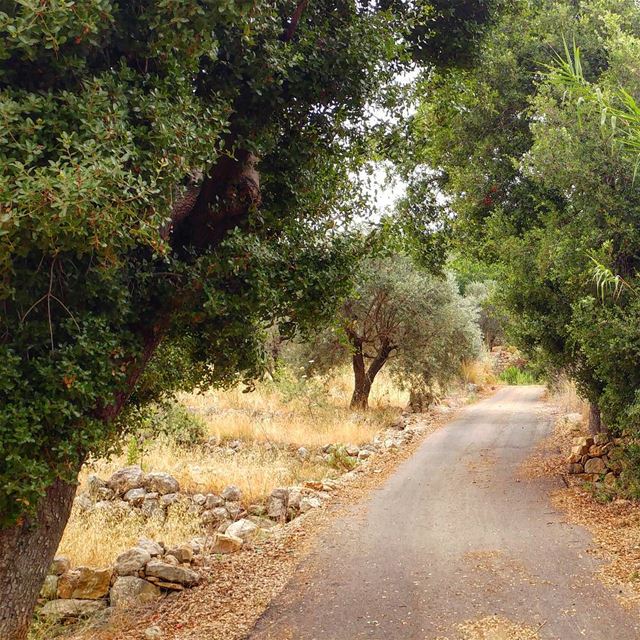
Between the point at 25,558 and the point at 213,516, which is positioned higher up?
the point at 25,558

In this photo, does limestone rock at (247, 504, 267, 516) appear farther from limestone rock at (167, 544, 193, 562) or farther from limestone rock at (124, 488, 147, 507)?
limestone rock at (167, 544, 193, 562)

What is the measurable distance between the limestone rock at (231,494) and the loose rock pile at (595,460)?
6.50 m

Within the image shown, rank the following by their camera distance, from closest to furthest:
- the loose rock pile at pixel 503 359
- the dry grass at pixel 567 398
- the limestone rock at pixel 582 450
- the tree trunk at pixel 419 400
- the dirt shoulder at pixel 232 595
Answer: the dirt shoulder at pixel 232 595, the limestone rock at pixel 582 450, the dry grass at pixel 567 398, the tree trunk at pixel 419 400, the loose rock pile at pixel 503 359

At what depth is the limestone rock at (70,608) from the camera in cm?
678

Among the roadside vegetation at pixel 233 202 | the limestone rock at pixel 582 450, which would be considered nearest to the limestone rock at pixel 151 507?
the roadside vegetation at pixel 233 202

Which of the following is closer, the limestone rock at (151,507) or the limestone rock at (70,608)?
the limestone rock at (70,608)

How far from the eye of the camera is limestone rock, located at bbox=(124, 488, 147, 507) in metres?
10.5

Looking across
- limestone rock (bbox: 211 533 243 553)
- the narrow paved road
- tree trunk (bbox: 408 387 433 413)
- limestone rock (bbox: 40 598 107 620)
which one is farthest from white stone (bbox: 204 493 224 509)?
tree trunk (bbox: 408 387 433 413)

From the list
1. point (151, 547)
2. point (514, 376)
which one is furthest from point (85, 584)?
point (514, 376)

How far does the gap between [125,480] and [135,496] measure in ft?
1.91

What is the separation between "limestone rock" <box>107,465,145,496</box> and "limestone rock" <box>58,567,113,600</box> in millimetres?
3769

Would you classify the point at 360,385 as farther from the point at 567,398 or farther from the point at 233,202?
the point at 233,202

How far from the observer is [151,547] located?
7688mm

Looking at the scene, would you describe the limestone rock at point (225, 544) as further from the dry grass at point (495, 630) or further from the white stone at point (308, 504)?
the dry grass at point (495, 630)
